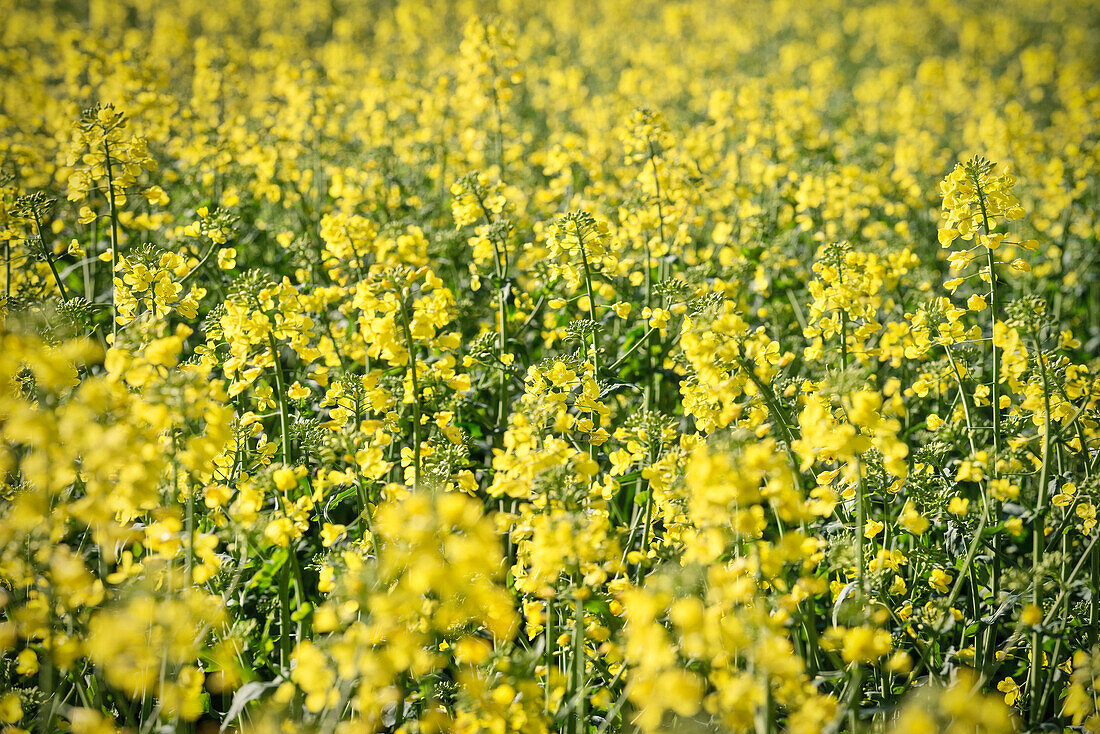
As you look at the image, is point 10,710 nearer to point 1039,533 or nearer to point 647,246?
point 1039,533

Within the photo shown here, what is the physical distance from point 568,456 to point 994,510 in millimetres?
1572

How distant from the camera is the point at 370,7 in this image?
19359 mm

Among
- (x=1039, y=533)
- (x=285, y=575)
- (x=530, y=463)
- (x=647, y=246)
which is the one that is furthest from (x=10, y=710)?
(x=647, y=246)

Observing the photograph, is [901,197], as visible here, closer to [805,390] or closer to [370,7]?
[805,390]

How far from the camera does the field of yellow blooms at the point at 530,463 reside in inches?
67.8

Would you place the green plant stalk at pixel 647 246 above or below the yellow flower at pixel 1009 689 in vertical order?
above

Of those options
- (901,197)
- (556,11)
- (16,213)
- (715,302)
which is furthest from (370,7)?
(715,302)

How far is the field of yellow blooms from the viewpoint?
5.65 ft

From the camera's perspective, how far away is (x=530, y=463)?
6.52 ft

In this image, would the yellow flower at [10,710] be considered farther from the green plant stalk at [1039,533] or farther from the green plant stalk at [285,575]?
the green plant stalk at [1039,533]

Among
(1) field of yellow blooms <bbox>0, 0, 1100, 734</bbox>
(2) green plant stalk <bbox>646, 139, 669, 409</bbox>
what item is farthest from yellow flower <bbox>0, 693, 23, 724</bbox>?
(2) green plant stalk <bbox>646, 139, 669, 409</bbox>

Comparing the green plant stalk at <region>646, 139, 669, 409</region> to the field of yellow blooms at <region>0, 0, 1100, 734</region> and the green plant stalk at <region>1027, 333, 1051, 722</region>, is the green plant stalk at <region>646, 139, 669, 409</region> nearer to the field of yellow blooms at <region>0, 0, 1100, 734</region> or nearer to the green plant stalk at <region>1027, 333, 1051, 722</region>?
the field of yellow blooms at <region>0, 0, 1100, 734</region>

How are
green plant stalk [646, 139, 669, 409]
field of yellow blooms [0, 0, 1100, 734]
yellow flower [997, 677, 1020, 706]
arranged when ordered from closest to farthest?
field of yellow blooms [0, 0, 1100, 734], yellow flower [997, 677, 1020, 706], green plant stalk [646, 139, 669, 409]

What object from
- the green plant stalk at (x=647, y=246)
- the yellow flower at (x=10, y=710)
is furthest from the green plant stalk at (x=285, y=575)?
the green plant stalk at (x=647, y=246)
